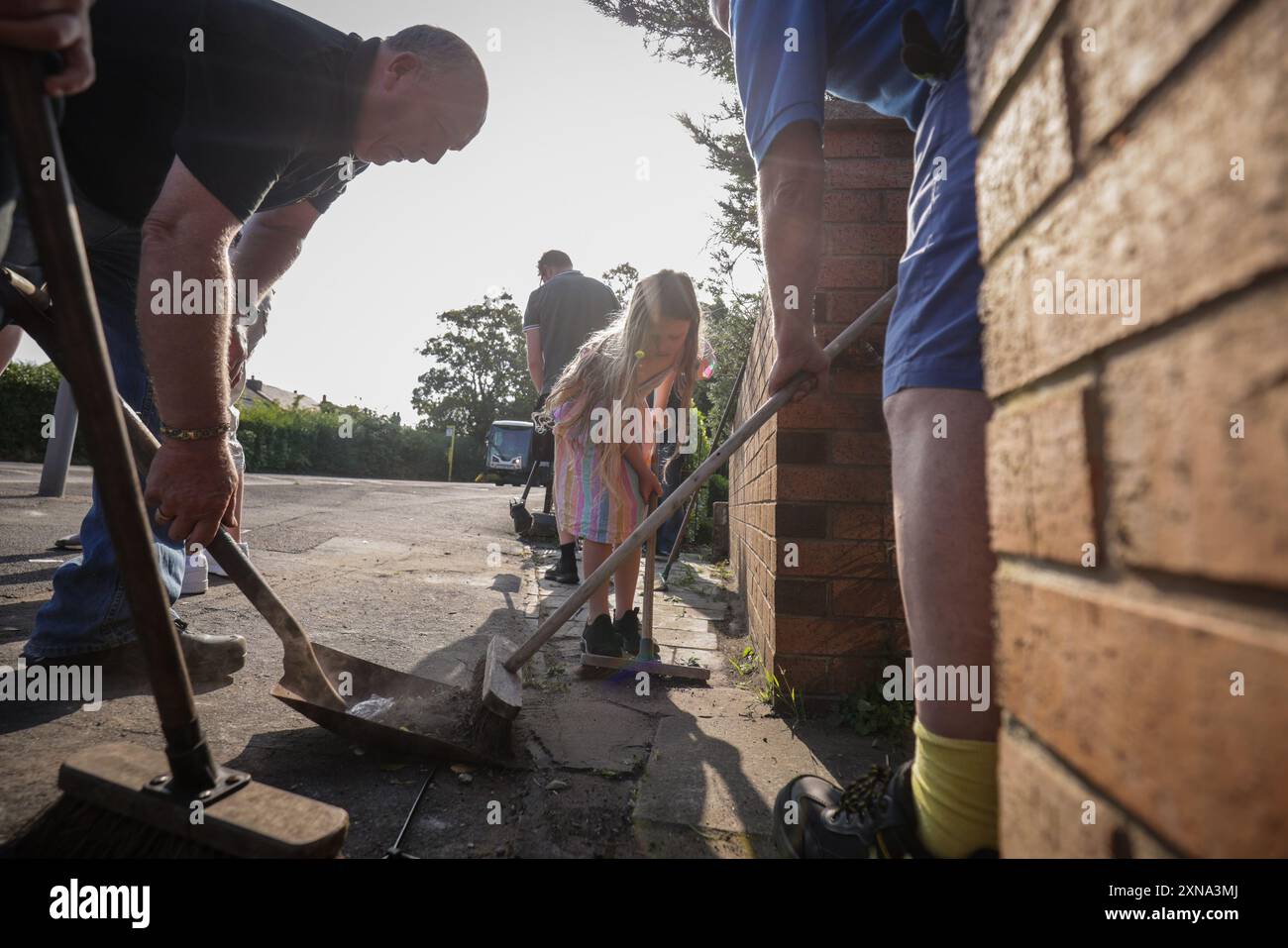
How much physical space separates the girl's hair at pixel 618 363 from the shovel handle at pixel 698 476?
0.73 meters

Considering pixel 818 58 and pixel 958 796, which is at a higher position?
pixel 818 58

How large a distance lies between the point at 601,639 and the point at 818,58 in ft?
6.88

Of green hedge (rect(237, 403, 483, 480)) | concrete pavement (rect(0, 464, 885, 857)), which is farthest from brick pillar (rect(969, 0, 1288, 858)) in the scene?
green hedge (rect(237, 403, 483, 480))

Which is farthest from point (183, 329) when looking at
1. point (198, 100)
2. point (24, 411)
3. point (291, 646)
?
point (24, 411)

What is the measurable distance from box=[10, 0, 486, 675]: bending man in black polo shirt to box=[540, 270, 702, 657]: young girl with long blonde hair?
3.51 ft

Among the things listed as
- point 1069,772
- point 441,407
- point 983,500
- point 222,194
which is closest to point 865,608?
point 983,500

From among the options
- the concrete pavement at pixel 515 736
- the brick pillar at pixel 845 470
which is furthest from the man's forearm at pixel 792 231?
the concrete pavement at pixel 515 736

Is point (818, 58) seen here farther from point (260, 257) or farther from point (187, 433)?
point (260, 257)

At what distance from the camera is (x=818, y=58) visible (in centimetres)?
136

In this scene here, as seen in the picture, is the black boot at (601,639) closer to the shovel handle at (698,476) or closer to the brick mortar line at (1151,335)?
the shovel handle at (698,476)

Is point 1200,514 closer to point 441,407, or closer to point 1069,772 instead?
point 1069,772

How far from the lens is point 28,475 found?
7754 mm

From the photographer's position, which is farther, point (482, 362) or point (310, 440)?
point (482, 362)

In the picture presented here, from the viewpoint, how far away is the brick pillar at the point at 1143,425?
327mm
